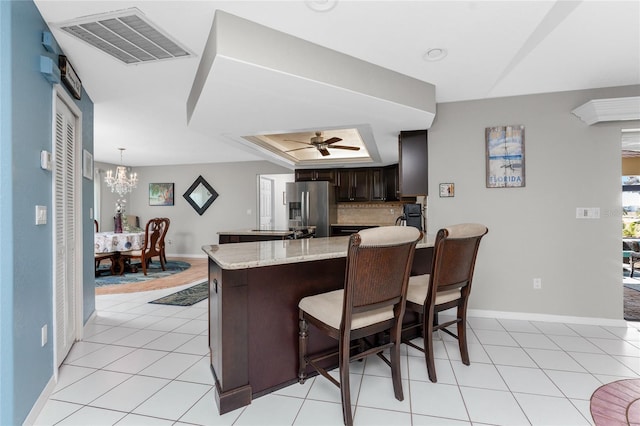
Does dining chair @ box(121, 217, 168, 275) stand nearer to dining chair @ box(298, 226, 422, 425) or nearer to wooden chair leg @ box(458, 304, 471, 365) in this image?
dining chair @ box(298, 226, 422, 425)

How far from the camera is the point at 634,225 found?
262 inches

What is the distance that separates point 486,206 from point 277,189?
481cm

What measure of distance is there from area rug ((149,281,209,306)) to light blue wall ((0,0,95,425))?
76.7 inches

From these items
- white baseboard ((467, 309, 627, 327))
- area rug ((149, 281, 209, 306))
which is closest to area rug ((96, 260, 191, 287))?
area rug ((149, 281, 209, 306))

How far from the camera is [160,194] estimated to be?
26.6 ft

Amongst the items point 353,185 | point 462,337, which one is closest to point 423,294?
point 462,337

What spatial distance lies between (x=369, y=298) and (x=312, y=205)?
476 cm

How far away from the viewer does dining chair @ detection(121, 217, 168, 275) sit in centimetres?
562

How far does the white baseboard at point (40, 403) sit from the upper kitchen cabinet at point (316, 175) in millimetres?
5245

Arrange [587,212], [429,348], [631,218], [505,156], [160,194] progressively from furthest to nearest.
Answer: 1. [160,194]
2. [631,218]
3. [505,156]
4. [587,212]
5. [429,348]

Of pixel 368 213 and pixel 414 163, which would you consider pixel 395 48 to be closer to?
pixel 414 163

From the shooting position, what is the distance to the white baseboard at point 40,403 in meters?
1.64

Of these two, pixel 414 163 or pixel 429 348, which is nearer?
pixel 429 348

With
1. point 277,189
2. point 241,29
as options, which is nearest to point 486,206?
point 241,29
